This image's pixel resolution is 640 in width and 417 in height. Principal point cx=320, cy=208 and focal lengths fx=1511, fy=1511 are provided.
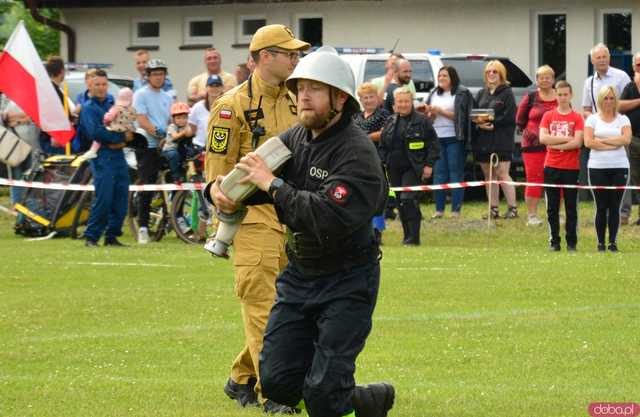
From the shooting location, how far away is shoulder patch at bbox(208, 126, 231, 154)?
8.52 metres

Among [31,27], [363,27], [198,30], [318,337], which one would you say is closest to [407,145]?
[318,337]

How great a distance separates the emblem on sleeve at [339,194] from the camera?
674cm

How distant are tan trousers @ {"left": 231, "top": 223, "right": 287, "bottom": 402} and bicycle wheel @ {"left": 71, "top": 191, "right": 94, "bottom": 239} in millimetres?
11492

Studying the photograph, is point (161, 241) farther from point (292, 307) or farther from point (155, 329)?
point (292, 307)

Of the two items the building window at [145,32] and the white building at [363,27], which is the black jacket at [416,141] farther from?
the building window at [145,32]

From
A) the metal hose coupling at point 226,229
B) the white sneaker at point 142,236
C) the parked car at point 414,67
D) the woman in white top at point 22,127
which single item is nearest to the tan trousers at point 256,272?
the metal hose coupling at point 226,229

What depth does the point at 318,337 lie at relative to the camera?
7.06 m

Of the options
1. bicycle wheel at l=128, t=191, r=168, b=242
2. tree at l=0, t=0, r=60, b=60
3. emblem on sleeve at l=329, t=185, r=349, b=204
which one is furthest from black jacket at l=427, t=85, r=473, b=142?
tree at l=0, t=0, r=60, b=60

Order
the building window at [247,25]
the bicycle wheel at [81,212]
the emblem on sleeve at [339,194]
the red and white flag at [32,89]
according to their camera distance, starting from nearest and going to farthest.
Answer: the emblem on sleeve at [339,194]
the bicycle wheel at [81,212]
the red and white flag at [32,89]
the building window at [247,25]

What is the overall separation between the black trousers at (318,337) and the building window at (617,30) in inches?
926

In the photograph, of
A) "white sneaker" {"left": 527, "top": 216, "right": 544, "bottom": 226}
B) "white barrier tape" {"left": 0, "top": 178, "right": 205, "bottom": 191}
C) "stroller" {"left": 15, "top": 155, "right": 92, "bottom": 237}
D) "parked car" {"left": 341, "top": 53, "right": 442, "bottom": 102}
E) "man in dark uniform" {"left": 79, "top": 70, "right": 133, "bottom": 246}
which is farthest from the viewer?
"parked car" {"left": 341, "top": 53, "right": 442, "bottom": 102}

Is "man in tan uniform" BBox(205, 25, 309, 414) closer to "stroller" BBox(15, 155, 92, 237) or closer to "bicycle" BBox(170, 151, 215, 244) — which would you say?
"bicycle" BBox(170, 151, 215, 244)

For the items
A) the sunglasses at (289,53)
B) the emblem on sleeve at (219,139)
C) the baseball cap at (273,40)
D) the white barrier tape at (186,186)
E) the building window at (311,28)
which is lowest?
the white barrier tape at (186,186)

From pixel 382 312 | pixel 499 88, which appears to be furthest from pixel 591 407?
pixel 499 88
